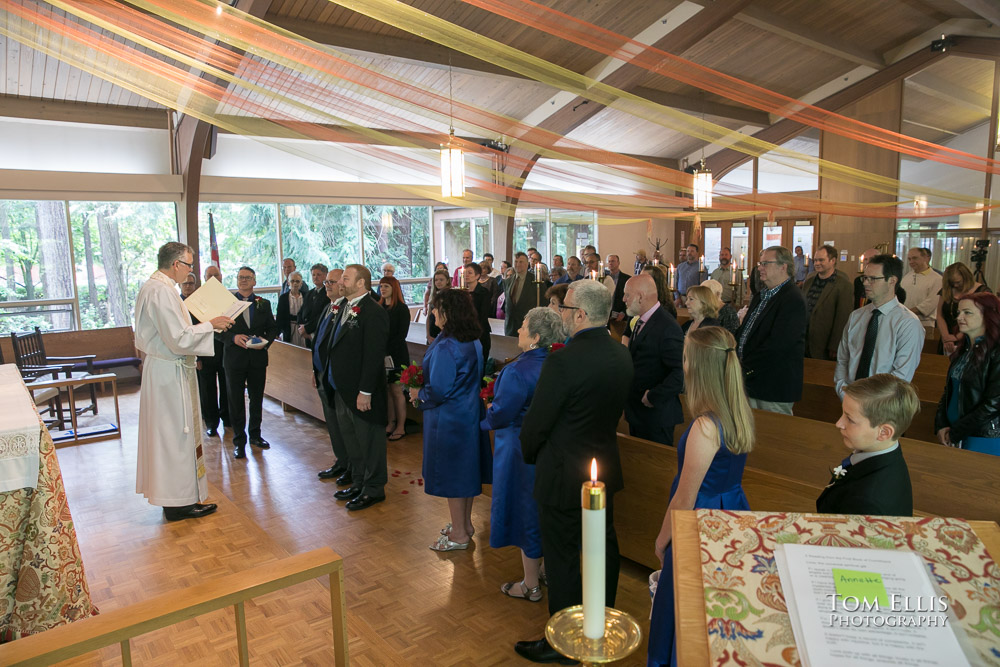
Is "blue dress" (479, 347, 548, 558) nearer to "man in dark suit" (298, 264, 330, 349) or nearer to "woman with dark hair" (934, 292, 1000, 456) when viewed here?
"woman with dark hair" (934, 292, 1000, 456)

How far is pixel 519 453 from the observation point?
3129 mm

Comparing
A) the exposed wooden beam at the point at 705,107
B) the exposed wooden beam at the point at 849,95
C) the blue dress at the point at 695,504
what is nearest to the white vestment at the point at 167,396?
the blue dress at the point at 695,504

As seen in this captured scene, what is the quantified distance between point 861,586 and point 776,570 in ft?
0.41

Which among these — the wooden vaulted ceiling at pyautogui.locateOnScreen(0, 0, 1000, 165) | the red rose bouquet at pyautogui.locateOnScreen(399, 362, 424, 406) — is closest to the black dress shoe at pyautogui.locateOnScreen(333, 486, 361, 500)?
the red rose bouquet at pyautogui.locateOnScreen(399, 362, 424, 406)

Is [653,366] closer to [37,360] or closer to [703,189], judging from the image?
[703,189]

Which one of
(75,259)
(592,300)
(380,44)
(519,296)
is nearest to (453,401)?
(592,300)

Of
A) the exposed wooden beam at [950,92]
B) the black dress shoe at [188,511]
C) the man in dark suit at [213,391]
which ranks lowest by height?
the black dress shoe at [188,511]

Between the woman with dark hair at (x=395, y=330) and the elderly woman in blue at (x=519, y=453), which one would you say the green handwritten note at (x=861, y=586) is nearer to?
the elderly woman in blue at (x=519, y=453)

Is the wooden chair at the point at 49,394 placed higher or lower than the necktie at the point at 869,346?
lower

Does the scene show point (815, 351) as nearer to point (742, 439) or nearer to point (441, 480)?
point (441, 480)

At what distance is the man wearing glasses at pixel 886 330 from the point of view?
3338mm

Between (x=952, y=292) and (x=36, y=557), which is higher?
(x=952, y=292)

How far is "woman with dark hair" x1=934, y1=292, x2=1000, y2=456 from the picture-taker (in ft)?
9.72

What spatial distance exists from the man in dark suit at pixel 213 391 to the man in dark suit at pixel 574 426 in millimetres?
4079
